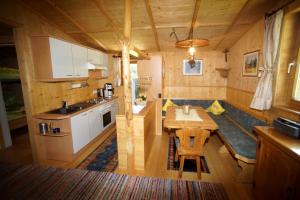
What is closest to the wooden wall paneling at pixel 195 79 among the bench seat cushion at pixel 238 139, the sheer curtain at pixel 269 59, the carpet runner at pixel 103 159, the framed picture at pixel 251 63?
the framed picture at pixel 251 63

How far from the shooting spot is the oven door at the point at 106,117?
3.70m

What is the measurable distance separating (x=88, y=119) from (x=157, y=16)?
7.95ft

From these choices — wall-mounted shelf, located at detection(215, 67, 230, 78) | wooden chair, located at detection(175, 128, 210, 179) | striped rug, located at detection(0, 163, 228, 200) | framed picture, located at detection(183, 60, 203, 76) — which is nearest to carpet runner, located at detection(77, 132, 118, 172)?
striped rug, located at detection(0, 163, 228, 200)

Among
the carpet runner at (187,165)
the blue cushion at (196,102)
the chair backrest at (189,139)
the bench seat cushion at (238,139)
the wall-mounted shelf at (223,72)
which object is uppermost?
the wall-mounted shelf at (223,72)

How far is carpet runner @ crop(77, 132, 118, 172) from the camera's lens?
257cm

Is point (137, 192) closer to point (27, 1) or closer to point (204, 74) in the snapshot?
point (27, 1)

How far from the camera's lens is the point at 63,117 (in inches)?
96.7

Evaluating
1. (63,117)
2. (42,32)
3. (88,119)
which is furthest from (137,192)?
(42,32)

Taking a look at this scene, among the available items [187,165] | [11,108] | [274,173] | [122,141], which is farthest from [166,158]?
[11,108]

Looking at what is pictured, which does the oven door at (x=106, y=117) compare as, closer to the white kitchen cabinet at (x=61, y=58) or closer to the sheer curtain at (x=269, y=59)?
the white kitchen cabinet at (x=61, y=58)

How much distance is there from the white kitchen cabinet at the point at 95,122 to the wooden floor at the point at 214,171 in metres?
1.10

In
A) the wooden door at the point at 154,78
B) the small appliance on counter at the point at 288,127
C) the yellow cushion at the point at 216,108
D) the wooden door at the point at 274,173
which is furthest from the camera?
the yellow cushion at the point at 216,108

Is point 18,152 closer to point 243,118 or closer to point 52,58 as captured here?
point 52,58

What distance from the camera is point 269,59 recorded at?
2.33 meters
